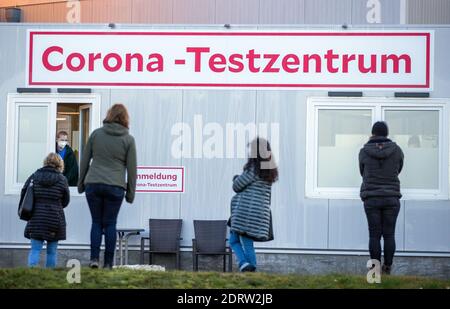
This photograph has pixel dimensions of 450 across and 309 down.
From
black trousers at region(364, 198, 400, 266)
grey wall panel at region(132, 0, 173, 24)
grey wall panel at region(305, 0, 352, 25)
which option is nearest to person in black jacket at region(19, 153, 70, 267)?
black trousers at region(364, 198, 400, 266)

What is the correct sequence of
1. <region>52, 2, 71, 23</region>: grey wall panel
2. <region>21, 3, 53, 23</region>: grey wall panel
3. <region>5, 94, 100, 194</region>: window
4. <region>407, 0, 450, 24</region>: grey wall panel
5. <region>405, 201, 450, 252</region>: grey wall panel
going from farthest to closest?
<region>21, 3, 53, 23</region>: grey wall panel
<region>52, 2, 71, 23</region>: grey wall panel
<region>407, 0, 450, 24</region>: grey wall panel
<region>5, 94, 100, 194</region>: window
<region>405, 201, 450, 252</region>: grey wall panel

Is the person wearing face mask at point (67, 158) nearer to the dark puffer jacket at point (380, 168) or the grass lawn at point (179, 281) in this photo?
the grass lawn at point (179, 281)

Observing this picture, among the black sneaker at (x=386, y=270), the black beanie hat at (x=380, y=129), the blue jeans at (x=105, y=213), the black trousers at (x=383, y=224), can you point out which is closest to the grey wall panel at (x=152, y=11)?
the black beanie hat at (x=380, y=129)

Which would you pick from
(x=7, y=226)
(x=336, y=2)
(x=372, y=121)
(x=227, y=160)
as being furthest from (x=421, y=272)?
(x=336, y=2)

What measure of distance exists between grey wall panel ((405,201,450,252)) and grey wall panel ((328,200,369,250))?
2.00 feet

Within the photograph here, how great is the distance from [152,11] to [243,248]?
15.2 meters

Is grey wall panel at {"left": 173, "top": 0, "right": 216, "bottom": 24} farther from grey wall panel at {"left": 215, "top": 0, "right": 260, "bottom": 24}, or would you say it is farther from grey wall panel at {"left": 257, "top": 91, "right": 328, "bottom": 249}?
grey wall panel at {"left": 257, "top": 91, "right": 328, "bottom": 249}

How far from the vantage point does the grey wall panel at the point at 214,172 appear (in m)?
14.1

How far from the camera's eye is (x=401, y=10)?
981 inches

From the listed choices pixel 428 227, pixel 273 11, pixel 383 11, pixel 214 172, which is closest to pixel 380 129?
pixel 428 227

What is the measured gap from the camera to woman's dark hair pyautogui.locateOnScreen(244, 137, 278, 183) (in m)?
11.2

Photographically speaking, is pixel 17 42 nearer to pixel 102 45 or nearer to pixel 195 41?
pixel 102 45

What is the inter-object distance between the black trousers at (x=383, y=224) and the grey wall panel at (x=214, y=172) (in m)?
2.55

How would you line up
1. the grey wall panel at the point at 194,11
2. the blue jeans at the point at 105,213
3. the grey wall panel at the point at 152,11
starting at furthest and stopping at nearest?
the grey wall panel at the point at 152,11 → the grey wall panel at the point at 194,11 → the blue jeans at the point at 105,213
